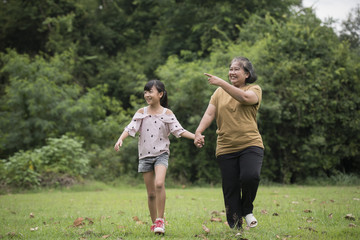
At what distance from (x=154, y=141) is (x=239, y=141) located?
1080 mm

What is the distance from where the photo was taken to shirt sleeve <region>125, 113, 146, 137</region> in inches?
194

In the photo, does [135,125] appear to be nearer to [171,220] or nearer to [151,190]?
[151,190]

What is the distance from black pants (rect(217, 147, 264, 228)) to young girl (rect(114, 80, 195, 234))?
0.58 metres

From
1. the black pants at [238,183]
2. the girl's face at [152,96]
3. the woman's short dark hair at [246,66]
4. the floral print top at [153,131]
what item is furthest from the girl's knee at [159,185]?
the woman's short dark hair at [246,66]

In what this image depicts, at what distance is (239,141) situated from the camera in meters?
4.44

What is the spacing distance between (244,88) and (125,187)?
9193 mm

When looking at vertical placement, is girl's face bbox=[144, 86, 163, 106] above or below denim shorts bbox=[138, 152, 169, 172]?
above

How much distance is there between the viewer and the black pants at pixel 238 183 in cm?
440

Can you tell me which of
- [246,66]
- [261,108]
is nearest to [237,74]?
[246,66]

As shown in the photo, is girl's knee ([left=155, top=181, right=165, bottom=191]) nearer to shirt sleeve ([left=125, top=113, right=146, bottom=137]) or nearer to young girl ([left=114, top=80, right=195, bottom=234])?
young girl ([left=114, top=80, right=195, bottom=234])

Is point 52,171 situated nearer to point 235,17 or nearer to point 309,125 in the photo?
point 309,125

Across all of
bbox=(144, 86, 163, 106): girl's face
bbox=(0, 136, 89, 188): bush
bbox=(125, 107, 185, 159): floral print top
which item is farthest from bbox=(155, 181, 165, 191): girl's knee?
bbox=(0, 136, 89, 188): bush

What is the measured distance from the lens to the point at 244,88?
4543 mm

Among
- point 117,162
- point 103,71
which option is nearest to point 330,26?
point 117,162
